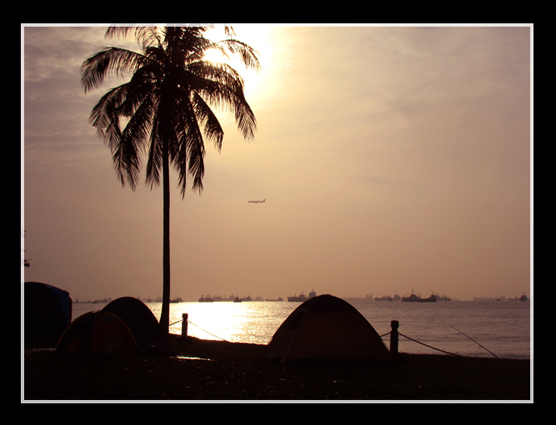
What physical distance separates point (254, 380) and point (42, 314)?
35.9ft

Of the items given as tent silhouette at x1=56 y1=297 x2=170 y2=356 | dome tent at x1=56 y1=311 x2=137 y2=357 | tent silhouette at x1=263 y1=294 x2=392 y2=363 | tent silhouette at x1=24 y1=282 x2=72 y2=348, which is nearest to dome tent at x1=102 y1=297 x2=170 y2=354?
tent silhouette at x1=56 y1=297 x2=170 y2=356

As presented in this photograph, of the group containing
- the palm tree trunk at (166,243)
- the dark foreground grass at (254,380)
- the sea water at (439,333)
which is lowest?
the sea water at (439,333)

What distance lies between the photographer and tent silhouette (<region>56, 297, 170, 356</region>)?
41.0ft

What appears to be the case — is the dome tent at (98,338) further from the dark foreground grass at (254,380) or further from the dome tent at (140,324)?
Result: the dome tent at (140,324)

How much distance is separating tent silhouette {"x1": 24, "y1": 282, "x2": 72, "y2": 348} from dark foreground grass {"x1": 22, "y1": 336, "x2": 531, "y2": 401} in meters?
4.21

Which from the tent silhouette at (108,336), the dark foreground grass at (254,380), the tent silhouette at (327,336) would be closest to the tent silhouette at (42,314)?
the dark foreground grass at (254,380)

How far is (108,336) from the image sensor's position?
1269 centimetres

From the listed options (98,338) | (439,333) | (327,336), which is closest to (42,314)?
(98,338)

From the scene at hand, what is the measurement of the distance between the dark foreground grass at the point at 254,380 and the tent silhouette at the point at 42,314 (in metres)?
4.21

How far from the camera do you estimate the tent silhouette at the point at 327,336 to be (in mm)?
12579

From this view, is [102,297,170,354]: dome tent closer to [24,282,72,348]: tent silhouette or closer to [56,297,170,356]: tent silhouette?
[56,297,170,356]: tent silhouette

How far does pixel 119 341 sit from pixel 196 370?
135 inches

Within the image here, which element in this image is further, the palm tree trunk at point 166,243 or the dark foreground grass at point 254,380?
the palm tree trunk at point 166,243

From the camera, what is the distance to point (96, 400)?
25.1 feet
